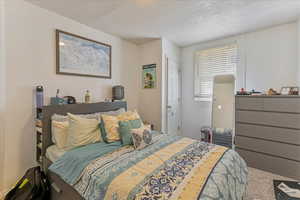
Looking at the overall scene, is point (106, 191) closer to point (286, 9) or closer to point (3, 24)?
point (3, 24)

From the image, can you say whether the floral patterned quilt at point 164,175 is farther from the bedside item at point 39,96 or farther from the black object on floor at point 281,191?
the bedside item at point 39,96

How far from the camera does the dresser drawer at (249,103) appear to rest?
92.6 inches

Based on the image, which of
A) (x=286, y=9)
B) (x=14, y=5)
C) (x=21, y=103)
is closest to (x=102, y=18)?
(x=14, y=5)

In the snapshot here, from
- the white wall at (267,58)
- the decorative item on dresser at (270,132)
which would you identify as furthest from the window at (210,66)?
the decorative item on dresser at (270,132)

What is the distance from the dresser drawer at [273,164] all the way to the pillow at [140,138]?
1817 mm

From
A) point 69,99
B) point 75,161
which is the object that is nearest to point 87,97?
point 69,99

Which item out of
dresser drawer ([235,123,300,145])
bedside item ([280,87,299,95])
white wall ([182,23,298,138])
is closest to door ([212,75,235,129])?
white wall ([182,23,298,138])

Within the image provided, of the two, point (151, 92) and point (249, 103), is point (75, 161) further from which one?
point (249, 103)

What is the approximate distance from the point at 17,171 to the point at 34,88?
1.08m

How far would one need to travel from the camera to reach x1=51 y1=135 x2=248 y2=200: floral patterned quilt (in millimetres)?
973

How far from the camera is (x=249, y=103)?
8.00 feet

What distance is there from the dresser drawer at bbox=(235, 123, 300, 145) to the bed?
1110 millimetres

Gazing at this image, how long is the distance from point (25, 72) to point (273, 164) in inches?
149

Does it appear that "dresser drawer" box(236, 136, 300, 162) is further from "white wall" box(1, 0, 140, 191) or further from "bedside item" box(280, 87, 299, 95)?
"white wall" box(1, 0, 140, 191)
